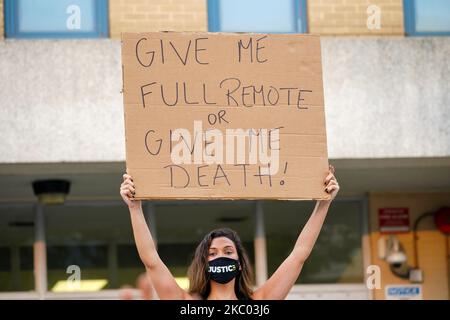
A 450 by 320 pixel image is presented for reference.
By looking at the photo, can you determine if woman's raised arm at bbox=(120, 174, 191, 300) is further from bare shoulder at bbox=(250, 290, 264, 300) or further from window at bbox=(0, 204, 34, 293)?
window at bbox=(0, 204, 34, 293)

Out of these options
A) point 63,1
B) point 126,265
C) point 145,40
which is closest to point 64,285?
point 126,265

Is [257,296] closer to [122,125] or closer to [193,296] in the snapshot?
[193,296]

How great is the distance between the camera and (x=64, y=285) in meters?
11.3

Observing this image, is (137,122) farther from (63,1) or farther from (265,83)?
(63,1)

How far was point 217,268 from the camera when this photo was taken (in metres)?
4.29

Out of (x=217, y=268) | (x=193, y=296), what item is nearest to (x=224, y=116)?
(x=217, y=268)

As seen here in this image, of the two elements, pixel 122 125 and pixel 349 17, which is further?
pixel 349 17

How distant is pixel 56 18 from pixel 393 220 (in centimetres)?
447

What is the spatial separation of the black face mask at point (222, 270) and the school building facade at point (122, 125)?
5184 mm

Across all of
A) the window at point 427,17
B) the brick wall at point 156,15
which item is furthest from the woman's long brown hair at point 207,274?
the window at point 427,17

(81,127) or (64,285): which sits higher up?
(81,127)

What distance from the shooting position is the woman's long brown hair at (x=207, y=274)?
14.2 ft

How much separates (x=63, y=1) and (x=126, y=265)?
2.99 m

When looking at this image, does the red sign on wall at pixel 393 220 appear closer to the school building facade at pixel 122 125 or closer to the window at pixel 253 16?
the school building facade at pixel 122 125
